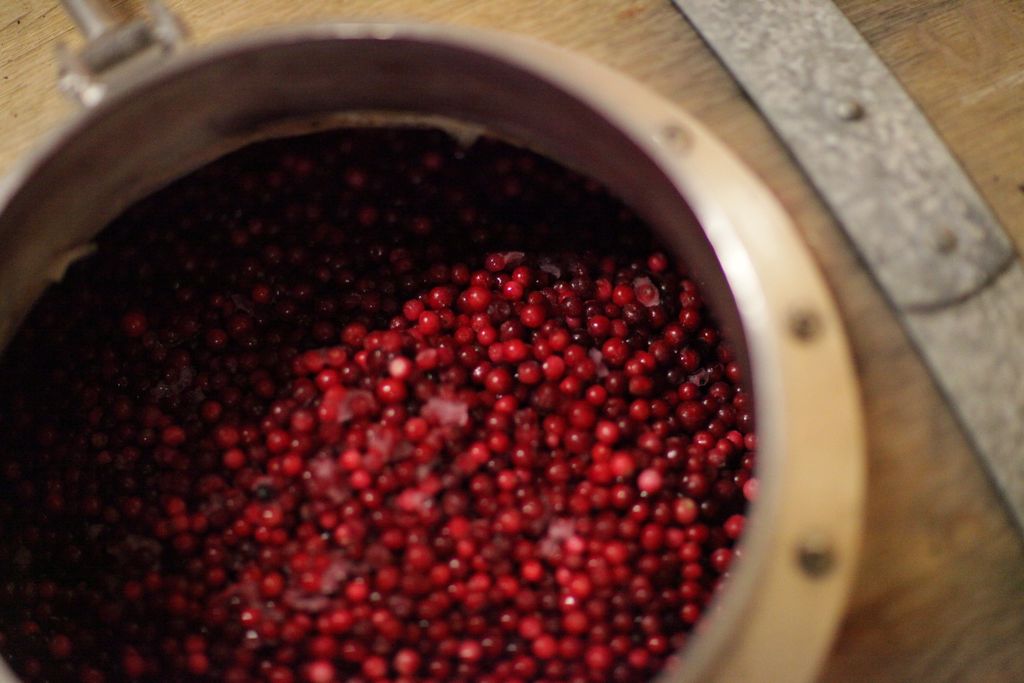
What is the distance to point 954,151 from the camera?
1052mm

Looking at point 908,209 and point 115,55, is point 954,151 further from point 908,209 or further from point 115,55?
point 115,55

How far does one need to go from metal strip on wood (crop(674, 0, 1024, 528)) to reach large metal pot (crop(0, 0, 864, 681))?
93mm

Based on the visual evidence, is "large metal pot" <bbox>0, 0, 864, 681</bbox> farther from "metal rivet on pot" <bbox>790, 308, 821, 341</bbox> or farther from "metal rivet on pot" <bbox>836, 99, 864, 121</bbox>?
"metal rivet on pot" <bbox>836, 99, 864, 121</bbox>

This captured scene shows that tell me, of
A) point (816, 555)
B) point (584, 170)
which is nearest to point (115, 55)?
point (584, 170)

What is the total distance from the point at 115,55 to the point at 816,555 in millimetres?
957

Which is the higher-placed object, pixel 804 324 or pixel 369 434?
pixel 804 324

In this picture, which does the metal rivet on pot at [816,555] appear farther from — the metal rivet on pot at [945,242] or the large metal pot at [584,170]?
the metal rivet on pot at [945,242]

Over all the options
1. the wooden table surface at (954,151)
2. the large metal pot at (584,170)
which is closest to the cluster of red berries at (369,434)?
the large metal pot at (584,170)

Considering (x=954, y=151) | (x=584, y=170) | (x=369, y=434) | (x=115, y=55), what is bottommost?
(x=369, y=434)

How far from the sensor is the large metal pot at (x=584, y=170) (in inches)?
34.5

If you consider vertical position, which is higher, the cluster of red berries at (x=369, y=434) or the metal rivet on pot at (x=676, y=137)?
the metal rivet on pot at (x=676, y=137)

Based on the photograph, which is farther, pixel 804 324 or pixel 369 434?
pixel 369 434

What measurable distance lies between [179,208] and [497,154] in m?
0.47

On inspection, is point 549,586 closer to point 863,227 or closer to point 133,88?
point 863,227
